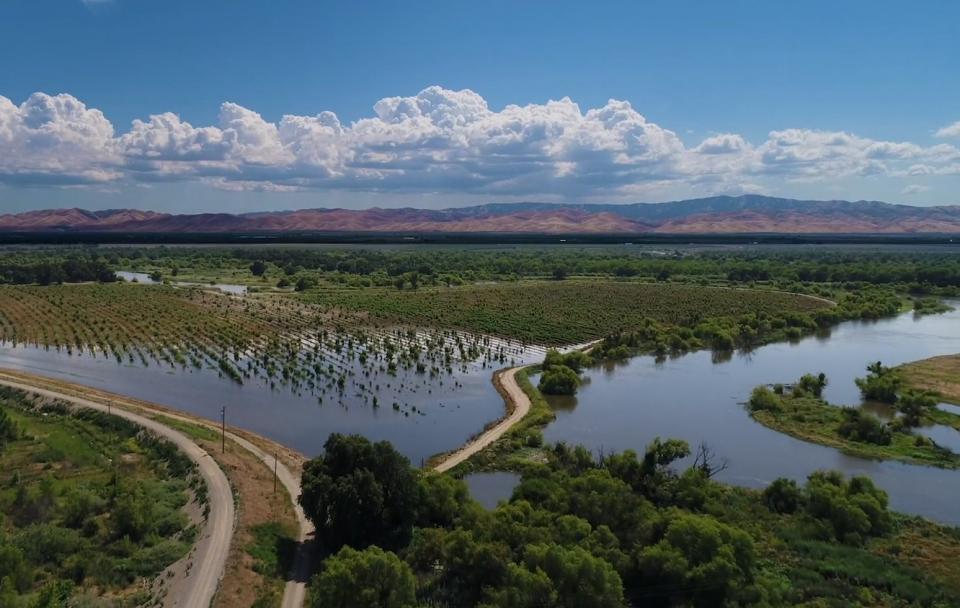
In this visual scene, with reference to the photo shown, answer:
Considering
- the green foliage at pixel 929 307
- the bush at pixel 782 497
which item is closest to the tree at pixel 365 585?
the bush at pixel 782 497

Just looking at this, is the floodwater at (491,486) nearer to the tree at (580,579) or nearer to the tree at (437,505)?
the tree at (437,505)

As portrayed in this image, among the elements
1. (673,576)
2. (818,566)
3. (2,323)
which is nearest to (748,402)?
(818,566)

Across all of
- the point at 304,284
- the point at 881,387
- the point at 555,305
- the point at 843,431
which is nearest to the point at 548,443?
the point at 843,431

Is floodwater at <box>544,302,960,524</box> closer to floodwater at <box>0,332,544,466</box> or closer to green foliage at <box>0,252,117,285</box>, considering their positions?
floodwater at <box>0,332,544,466</box>

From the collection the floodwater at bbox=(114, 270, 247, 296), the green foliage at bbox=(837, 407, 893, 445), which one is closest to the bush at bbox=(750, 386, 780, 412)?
the green foliage at bbox=(837, 407, 893, 445)

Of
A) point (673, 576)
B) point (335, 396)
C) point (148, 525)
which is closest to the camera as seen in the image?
point (673, 576)

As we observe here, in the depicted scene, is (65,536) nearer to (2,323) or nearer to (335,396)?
(335,396)
